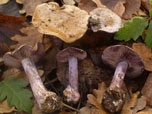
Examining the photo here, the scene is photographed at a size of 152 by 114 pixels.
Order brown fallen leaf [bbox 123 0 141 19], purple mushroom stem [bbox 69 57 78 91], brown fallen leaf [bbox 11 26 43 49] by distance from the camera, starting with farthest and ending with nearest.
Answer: brown fallen leaf [bbox 123 0 141 19] < brown fallen leaf [bbox 11 26 43 49] < purple mushroom stem [bbox 69 57 78 91]

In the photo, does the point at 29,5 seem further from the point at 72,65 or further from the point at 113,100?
the point at 113,100

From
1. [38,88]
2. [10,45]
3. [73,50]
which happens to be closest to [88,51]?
[73,50]

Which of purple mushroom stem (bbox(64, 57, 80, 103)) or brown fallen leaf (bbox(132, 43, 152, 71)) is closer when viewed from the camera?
purple mushroom stem (bbox(64, 57, 80, 103))

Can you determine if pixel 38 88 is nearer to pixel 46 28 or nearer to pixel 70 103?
pixel 70 103

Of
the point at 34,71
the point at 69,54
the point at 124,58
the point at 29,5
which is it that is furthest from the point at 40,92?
the point at 29,5

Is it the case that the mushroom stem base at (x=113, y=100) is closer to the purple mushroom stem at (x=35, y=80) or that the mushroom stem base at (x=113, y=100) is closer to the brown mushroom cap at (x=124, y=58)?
the brown mushroom cap at (x=124, y=58)

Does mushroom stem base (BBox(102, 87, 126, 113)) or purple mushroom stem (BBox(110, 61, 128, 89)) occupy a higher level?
purple mushroom stem (BBox(110, 61, 128, 89))

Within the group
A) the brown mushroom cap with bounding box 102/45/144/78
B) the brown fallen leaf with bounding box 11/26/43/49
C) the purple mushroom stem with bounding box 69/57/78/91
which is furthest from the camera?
the brown fallen leaf with bounding box 11/26/43/49

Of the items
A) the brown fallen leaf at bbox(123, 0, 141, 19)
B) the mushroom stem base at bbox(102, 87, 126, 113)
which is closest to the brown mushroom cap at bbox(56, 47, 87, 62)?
the mushroom stem base at bbox(102, 87, 126, 113)

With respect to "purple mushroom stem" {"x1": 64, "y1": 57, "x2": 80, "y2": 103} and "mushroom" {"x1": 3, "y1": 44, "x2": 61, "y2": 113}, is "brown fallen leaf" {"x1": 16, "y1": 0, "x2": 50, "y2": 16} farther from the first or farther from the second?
"purple mushroom stem" {"x1": 64, "y1": 57, "x2": 80, "y2": 103}
